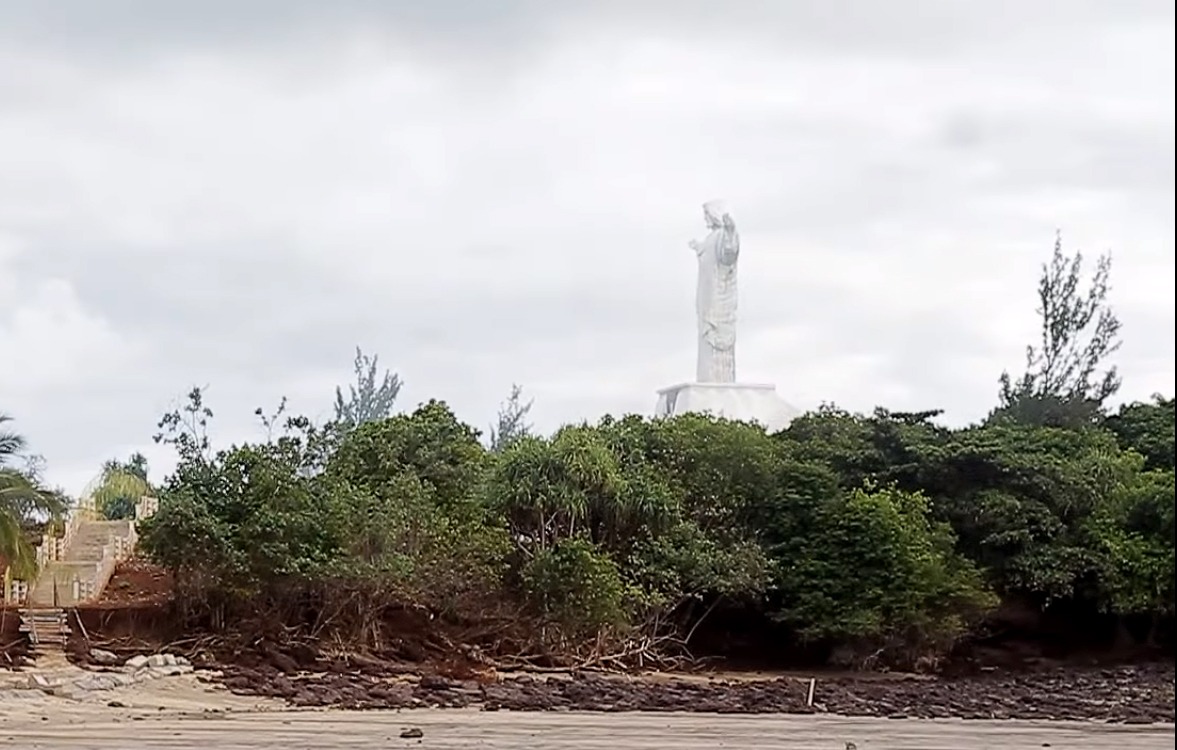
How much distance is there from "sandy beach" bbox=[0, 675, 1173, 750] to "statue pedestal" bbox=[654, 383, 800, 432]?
46.4ft

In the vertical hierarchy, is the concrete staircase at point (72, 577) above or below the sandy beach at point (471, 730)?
above

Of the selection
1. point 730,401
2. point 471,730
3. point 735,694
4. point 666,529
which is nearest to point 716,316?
point 730,401

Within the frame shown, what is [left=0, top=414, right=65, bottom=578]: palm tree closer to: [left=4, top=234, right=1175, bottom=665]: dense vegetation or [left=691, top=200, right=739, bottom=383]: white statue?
[left=4, top=234, right=1175, bottom=665]: dense vegetation

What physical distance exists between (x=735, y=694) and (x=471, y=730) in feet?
15.1

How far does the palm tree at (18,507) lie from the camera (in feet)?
52.2

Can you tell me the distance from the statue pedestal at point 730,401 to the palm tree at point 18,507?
1390cm

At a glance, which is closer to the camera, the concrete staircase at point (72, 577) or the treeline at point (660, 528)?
the concrete staircase at point (72, 577)

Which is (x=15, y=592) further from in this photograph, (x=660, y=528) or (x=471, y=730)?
(x=471, y=730)

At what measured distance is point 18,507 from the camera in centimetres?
1614

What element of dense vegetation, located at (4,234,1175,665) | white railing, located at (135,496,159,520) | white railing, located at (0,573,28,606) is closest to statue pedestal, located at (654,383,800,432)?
dense vegetation, located at (4,234,1175,665)

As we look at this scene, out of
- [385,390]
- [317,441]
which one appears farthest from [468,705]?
[385,390]

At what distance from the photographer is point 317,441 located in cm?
2069

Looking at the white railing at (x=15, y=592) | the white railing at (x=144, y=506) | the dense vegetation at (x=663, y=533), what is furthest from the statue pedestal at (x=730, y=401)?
the white railing at (x=15, y=592)

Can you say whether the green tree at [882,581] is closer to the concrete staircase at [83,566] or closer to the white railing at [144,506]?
the white railing at [144,506]
